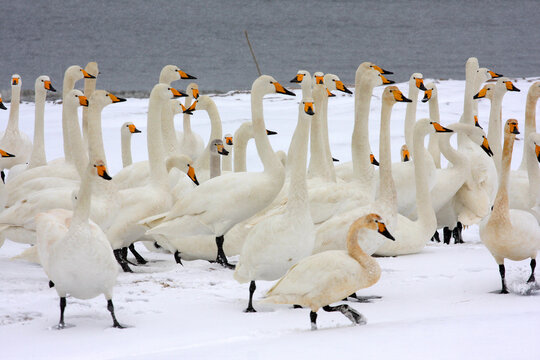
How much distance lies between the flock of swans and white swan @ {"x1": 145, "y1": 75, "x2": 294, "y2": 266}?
0.04 feet

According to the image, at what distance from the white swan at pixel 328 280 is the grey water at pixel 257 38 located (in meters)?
15.1

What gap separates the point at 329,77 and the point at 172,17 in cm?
7651

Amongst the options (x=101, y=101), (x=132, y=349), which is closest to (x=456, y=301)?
(x=132, y=349)

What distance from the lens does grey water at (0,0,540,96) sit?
4078 cm

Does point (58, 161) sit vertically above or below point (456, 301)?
above

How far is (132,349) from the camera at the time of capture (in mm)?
4656

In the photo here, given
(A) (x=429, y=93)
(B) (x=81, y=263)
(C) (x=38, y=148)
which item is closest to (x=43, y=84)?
(C) (x=38, y=148)

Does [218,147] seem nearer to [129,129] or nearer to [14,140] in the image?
[129,129]

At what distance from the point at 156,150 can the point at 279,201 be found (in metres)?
1.30

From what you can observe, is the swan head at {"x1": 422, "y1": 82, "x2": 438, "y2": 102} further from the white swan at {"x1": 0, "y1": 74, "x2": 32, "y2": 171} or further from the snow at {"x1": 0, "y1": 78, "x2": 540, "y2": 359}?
the white swan at {"x1": 0, "y1": 74, "x2": 32, "y2": 171}

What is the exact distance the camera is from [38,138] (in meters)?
9.98

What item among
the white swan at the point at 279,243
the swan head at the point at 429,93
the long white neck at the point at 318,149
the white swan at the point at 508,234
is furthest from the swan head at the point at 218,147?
the white swan at the point at 508,234

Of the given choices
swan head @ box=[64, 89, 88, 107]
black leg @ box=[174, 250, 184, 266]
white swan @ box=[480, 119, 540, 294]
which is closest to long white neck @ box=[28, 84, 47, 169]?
swan head @ box=[64, 89, 88, 107]

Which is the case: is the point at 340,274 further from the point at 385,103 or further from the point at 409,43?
the point at 409,43
